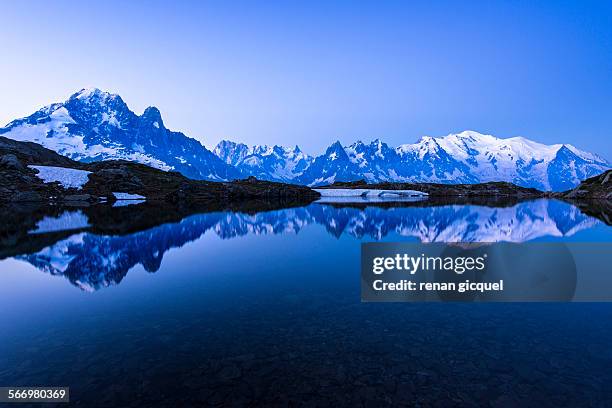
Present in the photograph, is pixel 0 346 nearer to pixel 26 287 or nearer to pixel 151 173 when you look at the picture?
pixel 26 287

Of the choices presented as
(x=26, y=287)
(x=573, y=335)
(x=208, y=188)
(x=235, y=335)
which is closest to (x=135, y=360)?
(x=235, y=335)

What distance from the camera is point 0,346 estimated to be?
602 inches

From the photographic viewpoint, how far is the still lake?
11.5 meters

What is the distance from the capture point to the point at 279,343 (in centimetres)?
1516

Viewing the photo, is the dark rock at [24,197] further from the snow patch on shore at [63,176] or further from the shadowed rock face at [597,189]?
the shadowed rock face at [597,189]

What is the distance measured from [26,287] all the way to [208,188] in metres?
168

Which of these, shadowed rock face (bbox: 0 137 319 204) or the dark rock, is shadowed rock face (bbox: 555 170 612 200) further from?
the dark rock

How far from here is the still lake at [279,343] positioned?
37.8 ft

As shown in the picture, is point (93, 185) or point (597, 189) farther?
point (597, 189)

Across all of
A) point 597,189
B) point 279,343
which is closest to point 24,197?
point 279,343

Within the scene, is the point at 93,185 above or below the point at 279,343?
above

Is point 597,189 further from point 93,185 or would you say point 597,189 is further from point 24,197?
point 24,197

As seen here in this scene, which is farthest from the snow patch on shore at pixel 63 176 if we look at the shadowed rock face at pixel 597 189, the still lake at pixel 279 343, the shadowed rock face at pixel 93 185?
the shadowed rock face at pixel 597 189

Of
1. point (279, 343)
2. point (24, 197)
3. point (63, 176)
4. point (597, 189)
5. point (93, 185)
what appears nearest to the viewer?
point (279, 343)
